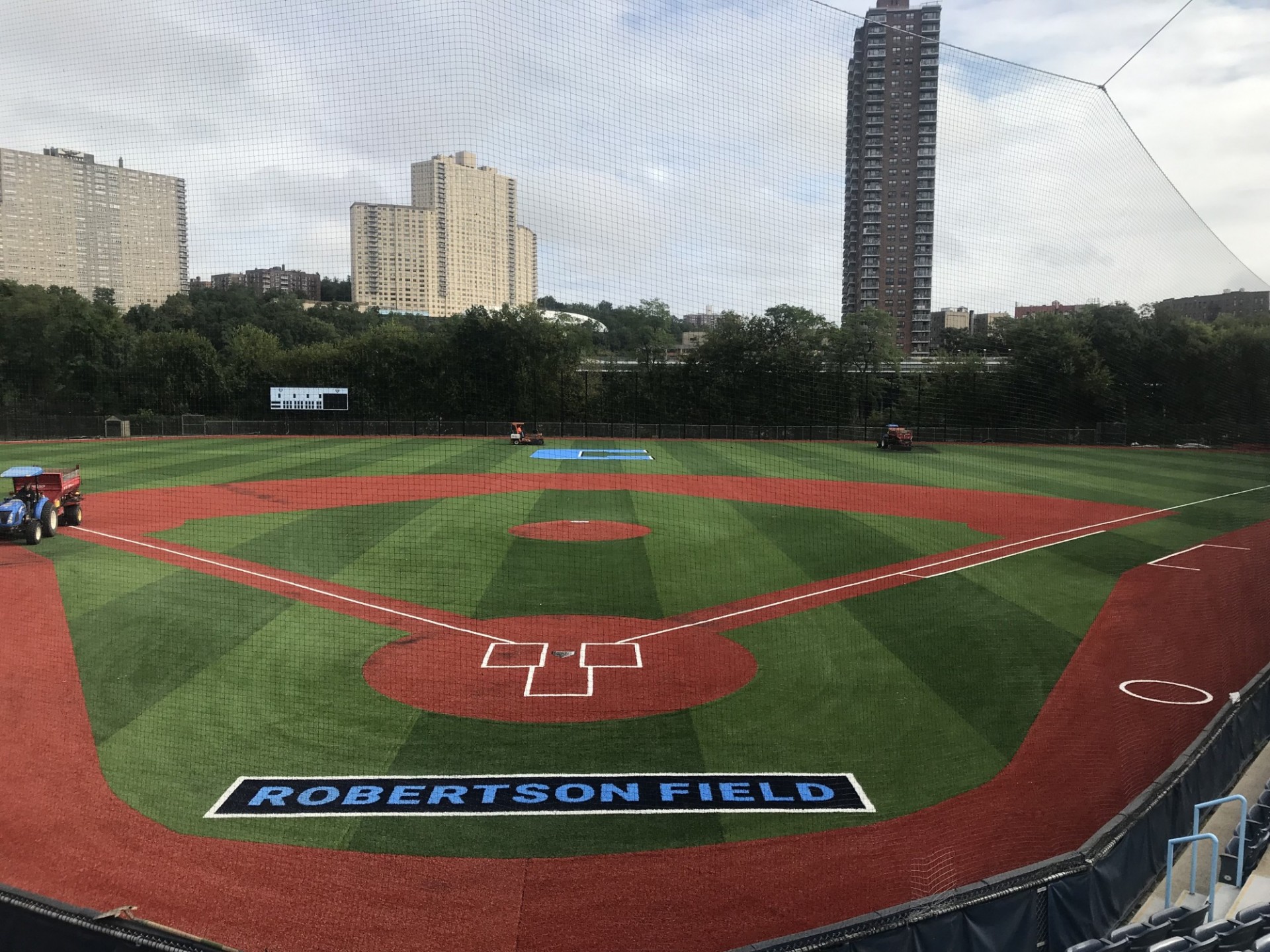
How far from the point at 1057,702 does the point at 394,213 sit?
1107cm

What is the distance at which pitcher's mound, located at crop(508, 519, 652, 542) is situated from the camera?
20.4m

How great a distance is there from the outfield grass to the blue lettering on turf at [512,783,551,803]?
0.35 m

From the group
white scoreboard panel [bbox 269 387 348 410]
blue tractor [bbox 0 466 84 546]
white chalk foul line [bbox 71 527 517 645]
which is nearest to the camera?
white chalk foul line [bbox 71 527 517 645]

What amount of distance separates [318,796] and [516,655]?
13.7 feet

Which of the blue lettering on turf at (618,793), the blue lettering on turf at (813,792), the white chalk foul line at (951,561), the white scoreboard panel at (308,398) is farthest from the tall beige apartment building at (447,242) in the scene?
the white scoreboard panel at (308,398)

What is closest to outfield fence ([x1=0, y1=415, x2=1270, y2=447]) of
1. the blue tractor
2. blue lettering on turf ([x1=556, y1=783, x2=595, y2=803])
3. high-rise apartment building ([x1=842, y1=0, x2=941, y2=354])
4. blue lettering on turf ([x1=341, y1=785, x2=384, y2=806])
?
high-rise apartment building ([x1=842, y1=0, x2=941, y2=354])

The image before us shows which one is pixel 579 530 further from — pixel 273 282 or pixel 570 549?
pixel 273 282

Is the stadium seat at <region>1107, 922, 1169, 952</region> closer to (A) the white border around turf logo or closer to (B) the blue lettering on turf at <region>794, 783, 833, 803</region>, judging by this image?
(B) the blue lettering on turf at <region>794, 783, 833, 803</region>

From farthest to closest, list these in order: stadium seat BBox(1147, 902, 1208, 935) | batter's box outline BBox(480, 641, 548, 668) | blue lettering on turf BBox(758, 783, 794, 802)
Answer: batter's box outline BBox(480, 641, 548, 668) → blue lettering on turf BBox(758, 783, 794, 802) → stadium seat BBox(1147, 902, 1208, 935)

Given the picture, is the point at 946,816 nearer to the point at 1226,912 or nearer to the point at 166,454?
the point at 1226,912

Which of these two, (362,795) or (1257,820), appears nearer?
(1257,820)

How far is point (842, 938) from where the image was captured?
4562 mm

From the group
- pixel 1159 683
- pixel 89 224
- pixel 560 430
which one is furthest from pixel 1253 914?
pixel 560 430

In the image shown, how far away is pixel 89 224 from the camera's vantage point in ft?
53.0
